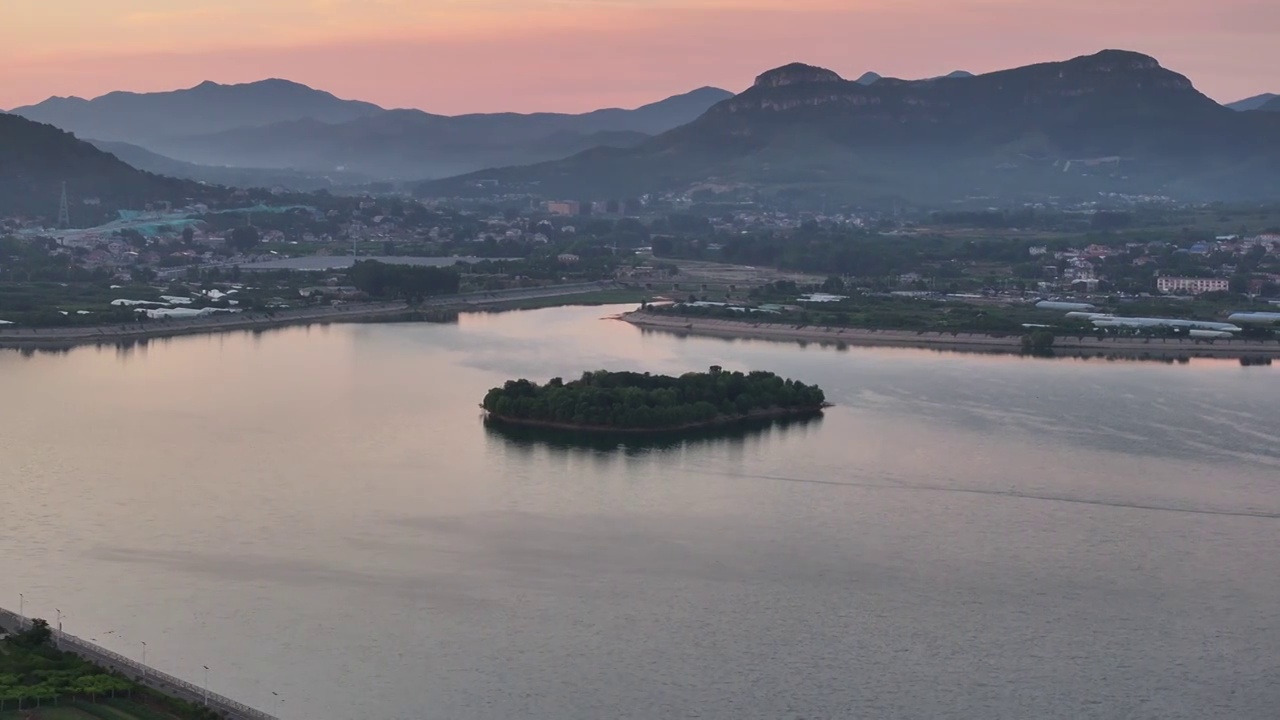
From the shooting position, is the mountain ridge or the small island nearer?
the small island

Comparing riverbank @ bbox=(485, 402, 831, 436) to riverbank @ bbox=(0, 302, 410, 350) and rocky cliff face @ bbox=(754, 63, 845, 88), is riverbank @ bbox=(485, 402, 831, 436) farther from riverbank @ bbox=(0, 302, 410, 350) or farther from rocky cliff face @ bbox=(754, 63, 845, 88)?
rocky cliff face @ bbox=(754, 63, 845, 88)

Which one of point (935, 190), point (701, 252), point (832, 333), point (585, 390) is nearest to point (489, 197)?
point (935, 190)

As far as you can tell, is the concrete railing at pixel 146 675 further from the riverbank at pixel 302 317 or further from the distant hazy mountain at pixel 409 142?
the distant hazy mountain at pixel 409 142

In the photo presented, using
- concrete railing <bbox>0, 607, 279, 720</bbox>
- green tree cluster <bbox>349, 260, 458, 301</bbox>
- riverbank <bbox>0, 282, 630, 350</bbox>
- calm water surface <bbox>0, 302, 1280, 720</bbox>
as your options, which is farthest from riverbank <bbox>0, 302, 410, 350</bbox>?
concrete railing <bbox>0, 607, 279, 720</bbox>

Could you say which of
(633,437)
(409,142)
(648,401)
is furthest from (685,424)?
(409,142)

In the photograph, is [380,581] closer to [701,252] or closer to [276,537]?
[276,537]

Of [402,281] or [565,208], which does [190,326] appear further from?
[565,208]

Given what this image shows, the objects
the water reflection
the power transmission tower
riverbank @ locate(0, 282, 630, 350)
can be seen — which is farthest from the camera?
the power transmission tower
